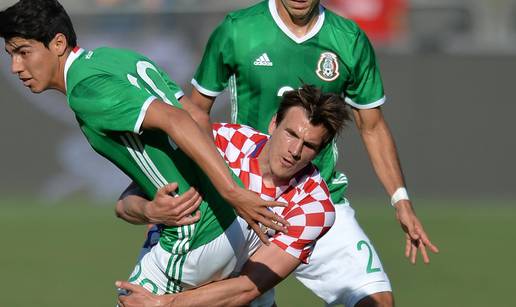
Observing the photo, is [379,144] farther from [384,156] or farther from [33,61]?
[33,61]

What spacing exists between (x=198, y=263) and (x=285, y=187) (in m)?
0.63

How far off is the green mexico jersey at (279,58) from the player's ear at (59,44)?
1.62 meters

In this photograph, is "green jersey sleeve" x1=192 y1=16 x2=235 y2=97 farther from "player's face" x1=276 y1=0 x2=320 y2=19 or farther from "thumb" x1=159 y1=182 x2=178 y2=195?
"thumb" x1=159 y1=182 x2=178 y2=195

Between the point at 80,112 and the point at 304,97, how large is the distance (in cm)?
120

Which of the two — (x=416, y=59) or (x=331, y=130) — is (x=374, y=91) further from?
(x=416, y=59)

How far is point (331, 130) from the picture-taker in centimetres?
594

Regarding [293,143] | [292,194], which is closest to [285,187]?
[292,194]

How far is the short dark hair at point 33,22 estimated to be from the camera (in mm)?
5754

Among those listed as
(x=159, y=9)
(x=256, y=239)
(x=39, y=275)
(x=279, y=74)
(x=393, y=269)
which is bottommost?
(x=393, y=269)

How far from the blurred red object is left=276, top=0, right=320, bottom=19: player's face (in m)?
8.76

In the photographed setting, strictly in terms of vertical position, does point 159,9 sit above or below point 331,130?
below

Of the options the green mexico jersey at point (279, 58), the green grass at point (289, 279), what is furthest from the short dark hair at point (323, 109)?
the green grass at point (289, 279)

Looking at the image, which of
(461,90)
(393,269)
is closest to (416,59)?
(461,90)

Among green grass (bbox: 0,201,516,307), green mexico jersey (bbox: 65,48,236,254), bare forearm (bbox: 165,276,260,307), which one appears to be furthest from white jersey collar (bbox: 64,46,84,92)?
green grass (bbox: 0,201,516,307)
